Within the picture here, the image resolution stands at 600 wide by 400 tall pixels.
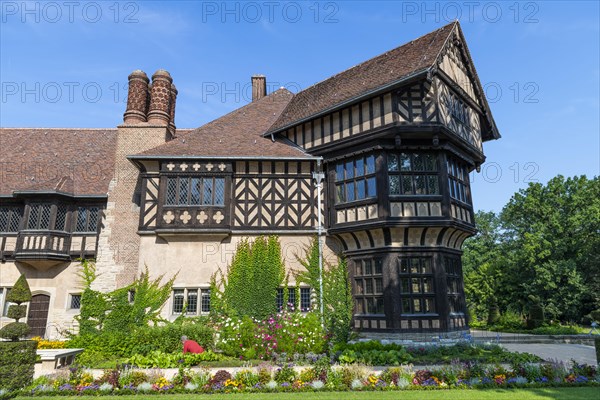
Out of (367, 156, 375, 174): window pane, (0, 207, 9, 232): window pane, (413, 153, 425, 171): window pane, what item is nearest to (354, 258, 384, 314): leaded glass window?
(367, 156, 375, 174): window pane

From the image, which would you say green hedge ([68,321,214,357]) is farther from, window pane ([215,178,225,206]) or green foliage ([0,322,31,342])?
window pane ([215,178,225,206])

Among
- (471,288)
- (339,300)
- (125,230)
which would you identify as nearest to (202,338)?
(339,300)

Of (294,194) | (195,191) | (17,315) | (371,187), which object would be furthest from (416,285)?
(17,315)

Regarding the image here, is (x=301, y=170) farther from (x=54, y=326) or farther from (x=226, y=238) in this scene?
(x=54, y=326)

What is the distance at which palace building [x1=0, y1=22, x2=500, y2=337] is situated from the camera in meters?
14.2

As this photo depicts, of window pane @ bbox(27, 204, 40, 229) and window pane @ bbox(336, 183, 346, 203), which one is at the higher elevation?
window pane @ bbox(336, 183, 346, 203)

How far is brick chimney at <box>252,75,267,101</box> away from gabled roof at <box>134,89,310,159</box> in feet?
6.41

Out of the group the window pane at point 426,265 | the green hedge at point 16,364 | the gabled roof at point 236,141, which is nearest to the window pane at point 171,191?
the gabled roof at point 236,141

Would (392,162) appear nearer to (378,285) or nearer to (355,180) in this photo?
(355,180)

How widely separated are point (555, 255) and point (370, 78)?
65.3 feet

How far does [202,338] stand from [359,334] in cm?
572

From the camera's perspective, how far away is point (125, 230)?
17.7 metres

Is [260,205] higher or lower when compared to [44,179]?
A: lower

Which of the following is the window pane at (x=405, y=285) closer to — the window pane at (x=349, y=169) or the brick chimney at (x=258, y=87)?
the window pane at (x=349, y=169)
